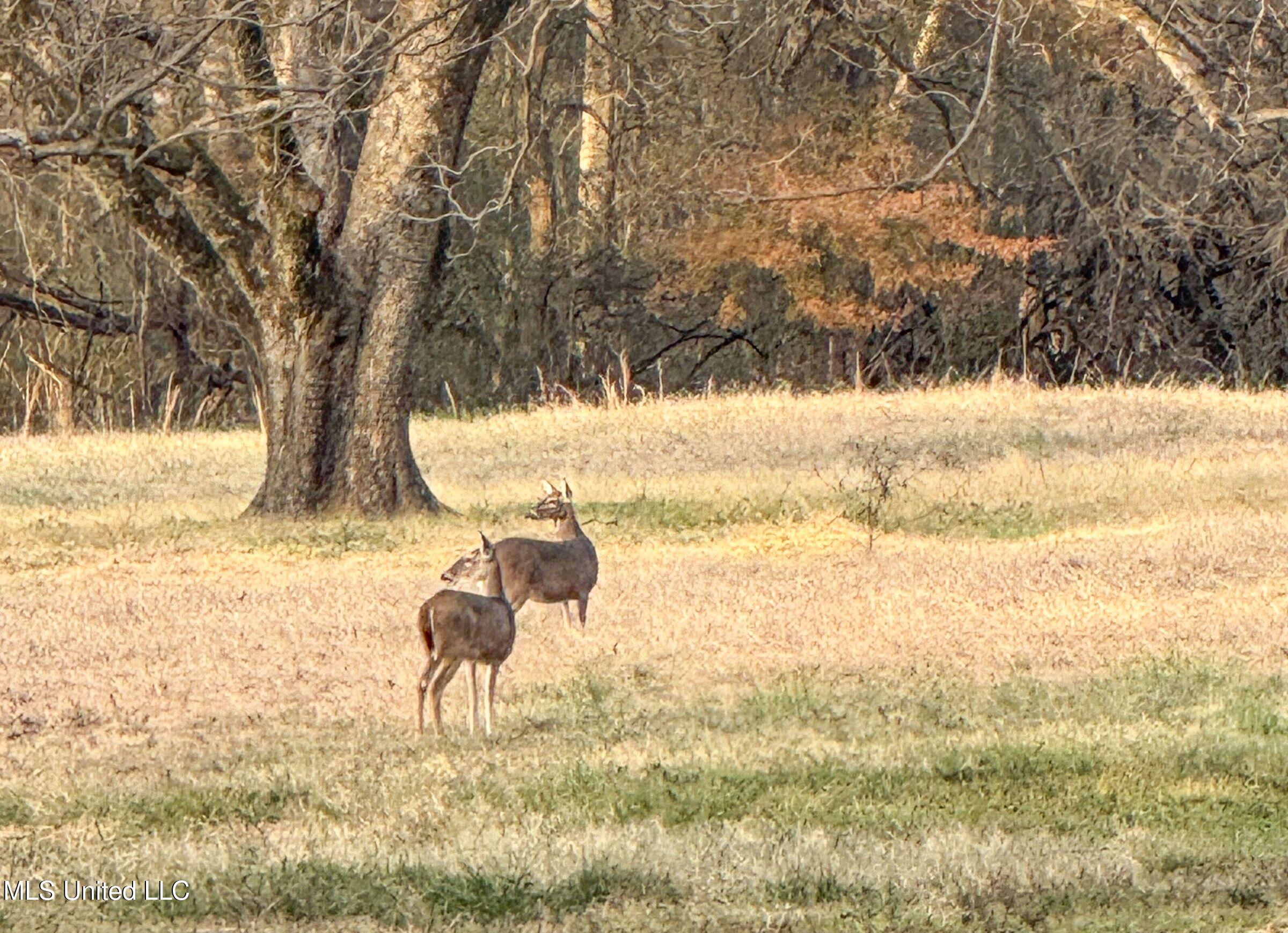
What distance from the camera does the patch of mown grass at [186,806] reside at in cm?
856

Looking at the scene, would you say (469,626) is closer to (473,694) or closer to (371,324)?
(473,694)

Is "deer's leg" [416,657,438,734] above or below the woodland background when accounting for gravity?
below

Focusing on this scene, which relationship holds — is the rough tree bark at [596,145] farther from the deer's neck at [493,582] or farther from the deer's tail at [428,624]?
the deer's tail at [428,624]

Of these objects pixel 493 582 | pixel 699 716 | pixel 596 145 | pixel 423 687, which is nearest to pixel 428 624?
pixel 423 687

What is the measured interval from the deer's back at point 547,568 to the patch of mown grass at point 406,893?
5.30 m

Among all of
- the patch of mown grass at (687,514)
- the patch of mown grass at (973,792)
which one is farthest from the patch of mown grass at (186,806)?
the patch of mown grass at (687,514)

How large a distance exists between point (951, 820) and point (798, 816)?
542 millimetres

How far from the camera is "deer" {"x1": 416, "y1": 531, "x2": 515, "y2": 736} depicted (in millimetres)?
9602

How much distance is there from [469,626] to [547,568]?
316cm

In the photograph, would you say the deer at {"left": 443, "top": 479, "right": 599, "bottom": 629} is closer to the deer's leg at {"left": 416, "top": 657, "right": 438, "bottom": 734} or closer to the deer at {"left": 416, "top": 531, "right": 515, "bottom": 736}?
the deer at {"left": 416, "top": 531, "right": 515, "bottom": 736}

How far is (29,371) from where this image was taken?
3459cm

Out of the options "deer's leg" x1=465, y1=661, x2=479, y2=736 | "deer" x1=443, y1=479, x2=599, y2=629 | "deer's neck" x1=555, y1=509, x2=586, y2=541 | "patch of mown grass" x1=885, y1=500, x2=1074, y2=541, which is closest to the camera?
"deer's leg" x1=465, y1=661, x2=479, y2=736

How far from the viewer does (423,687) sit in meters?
9.95

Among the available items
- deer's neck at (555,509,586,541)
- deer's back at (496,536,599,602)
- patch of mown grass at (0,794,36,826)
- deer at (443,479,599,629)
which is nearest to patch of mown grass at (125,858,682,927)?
patch of mown grass at (0,794,36,826)
